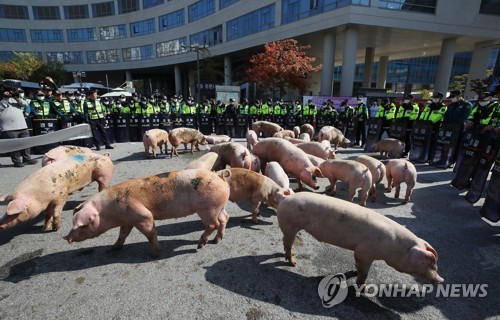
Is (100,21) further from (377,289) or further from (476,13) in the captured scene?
(377,289)

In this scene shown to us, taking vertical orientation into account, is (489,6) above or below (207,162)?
above

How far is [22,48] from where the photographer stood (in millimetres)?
49406

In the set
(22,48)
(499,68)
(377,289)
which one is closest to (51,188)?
(377,289)

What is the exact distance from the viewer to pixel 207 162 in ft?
21.3

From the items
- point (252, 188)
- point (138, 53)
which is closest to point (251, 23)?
point (138, 53)

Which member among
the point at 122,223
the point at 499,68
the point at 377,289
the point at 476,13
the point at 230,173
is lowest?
the point at 377,289

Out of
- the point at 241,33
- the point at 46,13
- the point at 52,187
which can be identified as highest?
the point at 46,13

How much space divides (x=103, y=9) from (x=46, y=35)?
510 inches

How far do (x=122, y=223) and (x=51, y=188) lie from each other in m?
1.87

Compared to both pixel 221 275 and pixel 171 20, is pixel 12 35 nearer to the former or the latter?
pixel 171 20

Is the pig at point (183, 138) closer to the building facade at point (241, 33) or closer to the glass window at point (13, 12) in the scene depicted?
the building facade at point (241, 33)

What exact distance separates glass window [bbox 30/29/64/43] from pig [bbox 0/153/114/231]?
61.6 meters

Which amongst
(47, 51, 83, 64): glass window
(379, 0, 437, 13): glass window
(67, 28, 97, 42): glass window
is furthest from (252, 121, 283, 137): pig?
(47, 51, 83, 64): glass window

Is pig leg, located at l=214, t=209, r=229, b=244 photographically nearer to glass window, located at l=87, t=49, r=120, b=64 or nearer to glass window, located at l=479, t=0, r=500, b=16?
glass window, located at l=479, t=0, r=500, b=16
